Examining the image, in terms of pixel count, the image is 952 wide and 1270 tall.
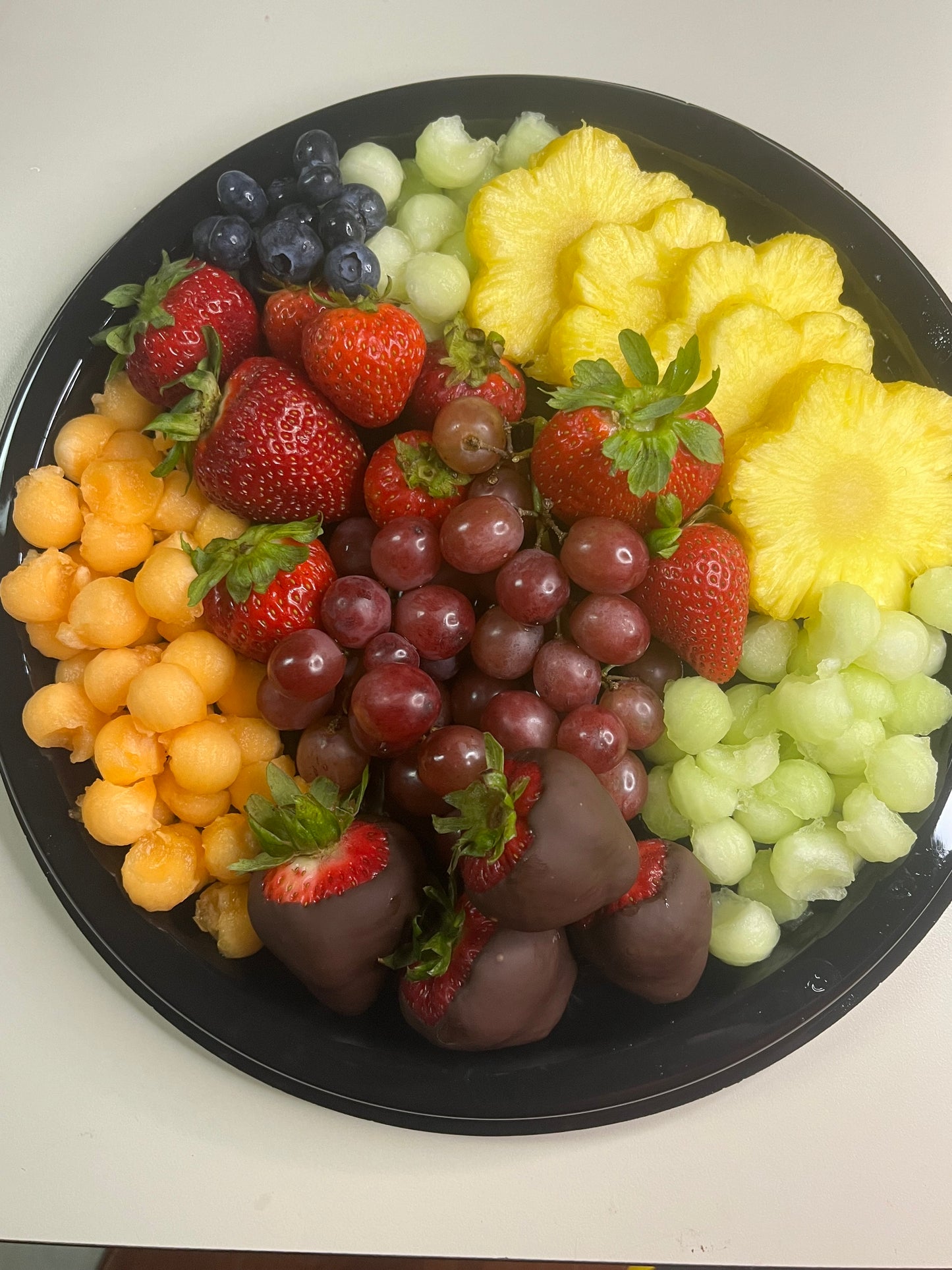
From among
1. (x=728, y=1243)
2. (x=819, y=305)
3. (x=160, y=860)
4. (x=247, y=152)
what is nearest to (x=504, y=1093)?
(x=728, y=1243)

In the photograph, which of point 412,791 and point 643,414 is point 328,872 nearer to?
point 412,791

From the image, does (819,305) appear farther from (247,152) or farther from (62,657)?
(62,657)

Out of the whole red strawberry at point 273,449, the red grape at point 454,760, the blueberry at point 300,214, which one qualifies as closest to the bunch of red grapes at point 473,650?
the red grape at point 454,760

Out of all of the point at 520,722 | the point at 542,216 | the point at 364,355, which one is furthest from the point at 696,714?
the point at 542,216

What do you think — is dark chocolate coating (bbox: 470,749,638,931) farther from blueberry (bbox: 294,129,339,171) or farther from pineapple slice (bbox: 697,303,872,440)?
blueberry (bbox: 294,129,339,171)

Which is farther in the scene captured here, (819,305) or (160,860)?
(819,305)

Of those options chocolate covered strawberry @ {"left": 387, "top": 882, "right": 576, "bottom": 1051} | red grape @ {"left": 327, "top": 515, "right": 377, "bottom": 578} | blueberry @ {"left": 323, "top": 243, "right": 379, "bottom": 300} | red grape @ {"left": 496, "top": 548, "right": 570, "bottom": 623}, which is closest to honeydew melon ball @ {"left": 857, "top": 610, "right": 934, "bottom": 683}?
red grape @ {"left": 496, "top": 548, "right": 570, "bottom": 623}

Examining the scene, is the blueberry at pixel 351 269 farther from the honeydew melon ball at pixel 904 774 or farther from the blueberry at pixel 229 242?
the honeydew melon ball at pixel 904 774
